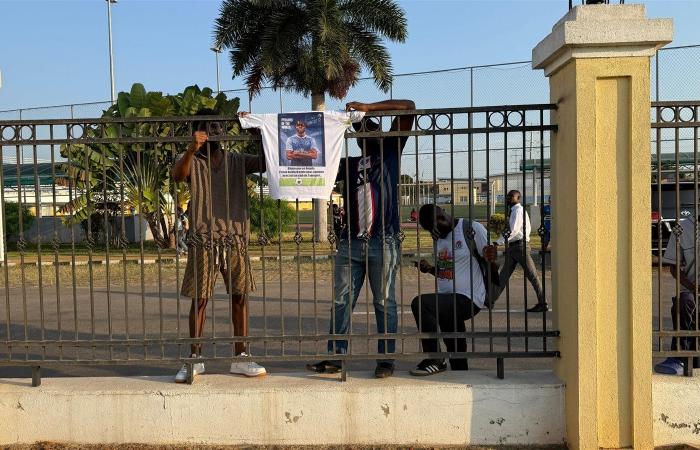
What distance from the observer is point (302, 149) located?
4.76 metres

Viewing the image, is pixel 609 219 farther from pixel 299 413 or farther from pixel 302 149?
pixel 299 413

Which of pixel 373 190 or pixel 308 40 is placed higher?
pixel 308 40

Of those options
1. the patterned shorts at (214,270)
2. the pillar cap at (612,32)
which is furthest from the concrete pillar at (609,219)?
the patterned shorts at (214,270)

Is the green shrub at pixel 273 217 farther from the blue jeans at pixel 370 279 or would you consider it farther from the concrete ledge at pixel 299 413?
the concrete ledge at pixel 299 413

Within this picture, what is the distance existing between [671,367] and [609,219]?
4.12 ft

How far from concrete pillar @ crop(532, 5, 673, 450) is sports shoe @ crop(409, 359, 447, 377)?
89 cm

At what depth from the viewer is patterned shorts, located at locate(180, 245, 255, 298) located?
4.87 metres

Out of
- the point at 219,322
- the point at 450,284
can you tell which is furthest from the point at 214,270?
the point at 219,322

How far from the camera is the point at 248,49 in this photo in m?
23.3

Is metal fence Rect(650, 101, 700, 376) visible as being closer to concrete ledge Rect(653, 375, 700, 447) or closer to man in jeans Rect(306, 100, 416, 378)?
concrete ledge Rect(653, 375, 700, 447)

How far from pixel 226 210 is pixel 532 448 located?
2.52 metres

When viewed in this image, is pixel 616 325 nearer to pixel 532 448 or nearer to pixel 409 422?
pixel 532 448

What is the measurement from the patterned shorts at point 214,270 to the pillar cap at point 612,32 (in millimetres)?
2514

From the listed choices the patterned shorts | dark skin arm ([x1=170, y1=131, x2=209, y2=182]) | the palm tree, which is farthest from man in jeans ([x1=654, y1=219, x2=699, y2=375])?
the palm tree
